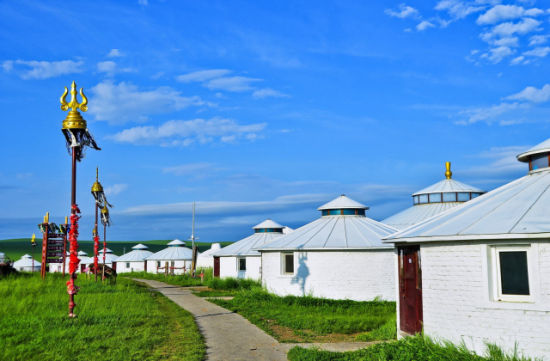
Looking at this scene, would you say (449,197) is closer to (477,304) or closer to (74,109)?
(477,304)

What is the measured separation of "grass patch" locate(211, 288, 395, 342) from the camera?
13773mm

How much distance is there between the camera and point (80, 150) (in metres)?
15.6

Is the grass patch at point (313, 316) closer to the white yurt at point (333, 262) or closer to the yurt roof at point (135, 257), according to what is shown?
the white yurt at point (333, 262)

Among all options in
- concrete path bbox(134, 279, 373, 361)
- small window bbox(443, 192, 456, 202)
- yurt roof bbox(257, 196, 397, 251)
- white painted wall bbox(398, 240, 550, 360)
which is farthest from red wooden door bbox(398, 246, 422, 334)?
small window bbox(443, 192, 456, 202)

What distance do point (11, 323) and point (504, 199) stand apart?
12721mm

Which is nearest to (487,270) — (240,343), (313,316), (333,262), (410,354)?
(410,354)

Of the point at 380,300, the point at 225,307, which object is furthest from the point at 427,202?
the point at 225,307

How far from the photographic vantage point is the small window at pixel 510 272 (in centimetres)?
1019

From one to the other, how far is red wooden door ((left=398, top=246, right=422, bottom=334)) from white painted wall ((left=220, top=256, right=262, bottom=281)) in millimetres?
22060

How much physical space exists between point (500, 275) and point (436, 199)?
74.3ft

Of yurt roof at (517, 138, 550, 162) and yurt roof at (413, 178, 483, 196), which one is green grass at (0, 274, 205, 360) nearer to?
yurt roof at (517, 138, 550, 162)

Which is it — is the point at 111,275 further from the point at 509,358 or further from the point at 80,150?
the point at 509,358

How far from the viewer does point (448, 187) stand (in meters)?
32.1

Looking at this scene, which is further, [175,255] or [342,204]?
[175,255]
